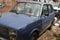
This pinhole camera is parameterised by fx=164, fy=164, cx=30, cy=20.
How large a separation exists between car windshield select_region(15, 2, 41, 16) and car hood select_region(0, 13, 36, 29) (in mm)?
342

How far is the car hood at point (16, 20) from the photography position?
18.8ft

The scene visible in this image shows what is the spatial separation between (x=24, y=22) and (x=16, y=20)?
0.34 metres

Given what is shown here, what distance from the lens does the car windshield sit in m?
7.12

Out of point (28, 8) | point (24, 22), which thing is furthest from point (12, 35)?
point (28, 8)

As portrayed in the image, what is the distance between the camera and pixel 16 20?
20.3 ft

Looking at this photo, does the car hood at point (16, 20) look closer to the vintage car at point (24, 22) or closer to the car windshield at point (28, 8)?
the vintage car at point (24, 22)

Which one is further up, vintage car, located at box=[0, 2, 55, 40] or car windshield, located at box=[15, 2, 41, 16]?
car windshield, located at box=[15, 2, 41, 16]

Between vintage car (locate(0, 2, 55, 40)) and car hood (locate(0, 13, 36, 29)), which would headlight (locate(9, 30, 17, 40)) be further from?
car hood (locate(0, 13, 36, 29))

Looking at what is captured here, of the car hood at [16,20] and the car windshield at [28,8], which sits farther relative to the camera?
the car windshield at [28,8]

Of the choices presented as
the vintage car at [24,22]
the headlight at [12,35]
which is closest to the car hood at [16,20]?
the vintage car at [24,22]

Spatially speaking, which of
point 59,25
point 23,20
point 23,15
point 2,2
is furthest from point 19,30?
point 2,2

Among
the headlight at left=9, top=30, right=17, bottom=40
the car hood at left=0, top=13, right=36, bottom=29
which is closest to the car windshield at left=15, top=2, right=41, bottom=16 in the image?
the car hood at left=0, top=13, right=36, bottom=29

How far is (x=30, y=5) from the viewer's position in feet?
24.5

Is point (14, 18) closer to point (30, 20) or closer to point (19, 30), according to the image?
point (30, 20)
